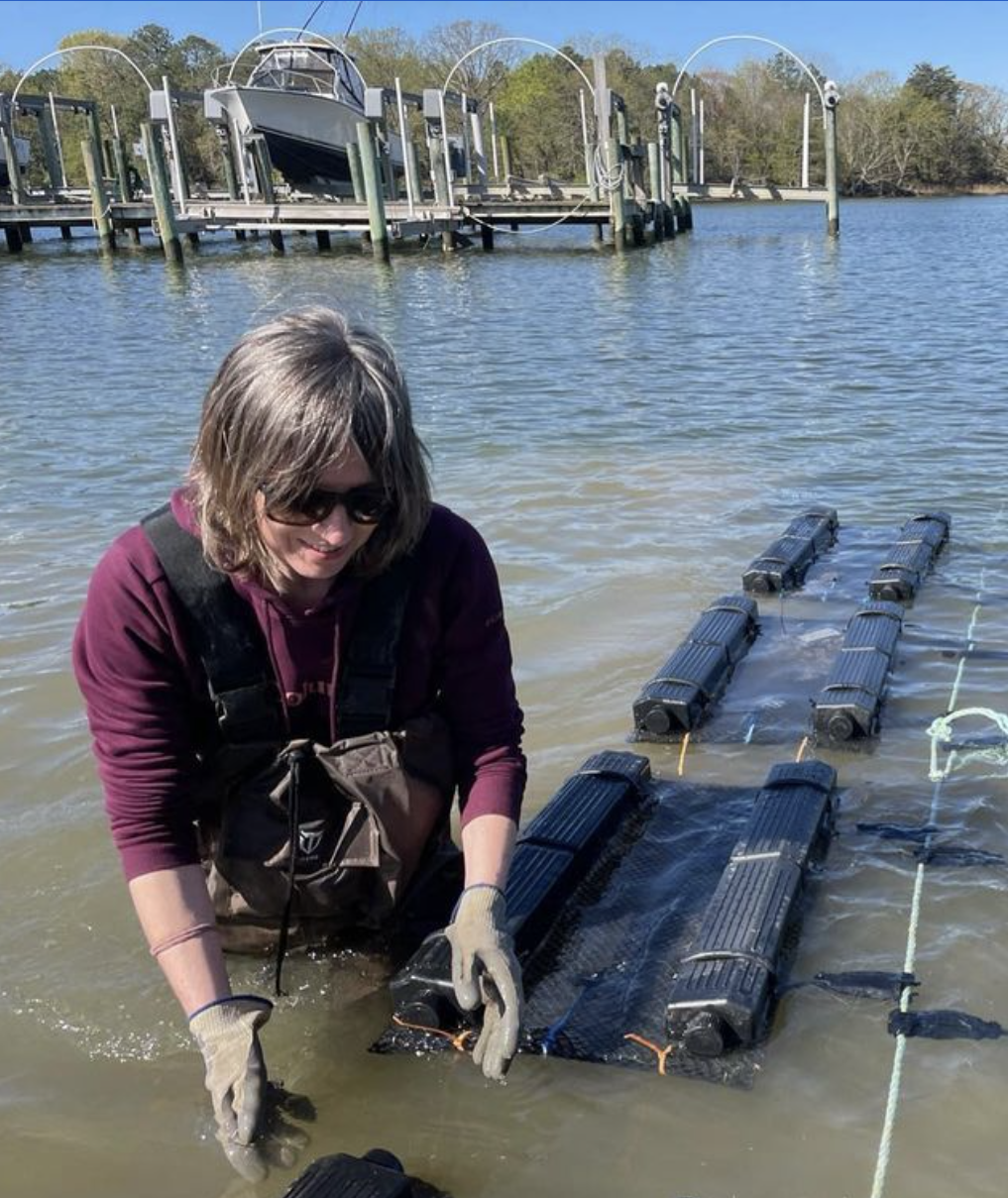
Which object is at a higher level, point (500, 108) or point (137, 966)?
point (500, 108)

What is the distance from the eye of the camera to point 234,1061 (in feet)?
7.54

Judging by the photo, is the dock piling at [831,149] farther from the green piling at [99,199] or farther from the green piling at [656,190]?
the green piling at [99,199]

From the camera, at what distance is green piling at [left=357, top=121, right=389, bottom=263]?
2744cm

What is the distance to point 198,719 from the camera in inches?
105

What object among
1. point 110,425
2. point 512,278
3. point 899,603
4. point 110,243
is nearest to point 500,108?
point 110,243

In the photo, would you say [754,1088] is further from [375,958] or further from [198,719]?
[198,719]

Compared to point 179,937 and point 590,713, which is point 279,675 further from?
point 590,713

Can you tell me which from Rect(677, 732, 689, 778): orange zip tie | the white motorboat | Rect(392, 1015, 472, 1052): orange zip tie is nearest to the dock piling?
the white motorboat

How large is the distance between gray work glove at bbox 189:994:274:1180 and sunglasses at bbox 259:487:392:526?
3.24ft

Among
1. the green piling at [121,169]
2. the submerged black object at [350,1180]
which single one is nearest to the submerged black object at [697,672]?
the submerged black object at [350,1180]

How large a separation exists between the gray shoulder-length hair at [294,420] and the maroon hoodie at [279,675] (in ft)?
0.63

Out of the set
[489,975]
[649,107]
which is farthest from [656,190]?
[649,107]

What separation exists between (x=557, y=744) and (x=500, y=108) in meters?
83.9

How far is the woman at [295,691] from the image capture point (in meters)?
2.25
